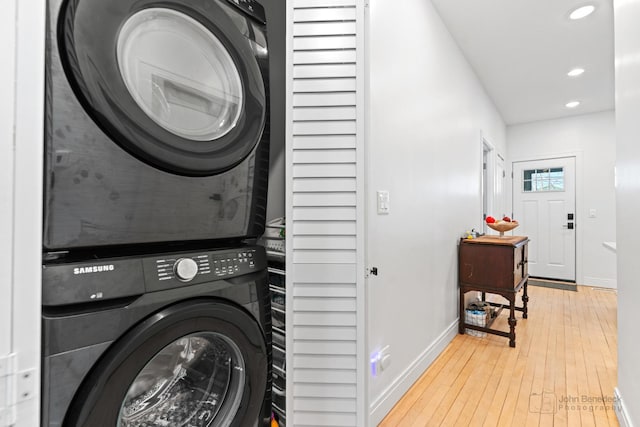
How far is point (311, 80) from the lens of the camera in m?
1.11

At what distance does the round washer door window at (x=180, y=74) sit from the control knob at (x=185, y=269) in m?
0.32

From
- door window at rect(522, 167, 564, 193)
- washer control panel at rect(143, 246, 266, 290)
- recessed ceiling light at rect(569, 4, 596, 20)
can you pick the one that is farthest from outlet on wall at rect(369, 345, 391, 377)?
door window at rect(522, 167, 564, 193)

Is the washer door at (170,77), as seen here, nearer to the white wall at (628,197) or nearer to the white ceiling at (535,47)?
the white wall at (628,197)

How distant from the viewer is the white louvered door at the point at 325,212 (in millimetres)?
1094

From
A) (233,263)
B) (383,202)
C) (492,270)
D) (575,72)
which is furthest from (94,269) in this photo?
(575,72)

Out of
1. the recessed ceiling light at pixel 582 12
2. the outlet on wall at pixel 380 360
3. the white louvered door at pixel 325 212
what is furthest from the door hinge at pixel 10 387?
the recessed ceiling light at pixel 582 12

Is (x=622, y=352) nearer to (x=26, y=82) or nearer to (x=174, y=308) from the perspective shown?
(x=174, y=308)

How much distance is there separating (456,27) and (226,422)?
3138 mm

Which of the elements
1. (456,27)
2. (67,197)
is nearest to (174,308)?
(67,197)

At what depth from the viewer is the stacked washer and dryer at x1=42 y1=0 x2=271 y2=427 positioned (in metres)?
0.58

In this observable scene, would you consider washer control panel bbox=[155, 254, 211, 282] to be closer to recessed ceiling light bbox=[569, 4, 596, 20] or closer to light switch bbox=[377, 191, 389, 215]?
light switch bbox=[377, 191, 389, 215]

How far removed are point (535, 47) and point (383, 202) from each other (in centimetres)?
261

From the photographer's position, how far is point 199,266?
2.53ft

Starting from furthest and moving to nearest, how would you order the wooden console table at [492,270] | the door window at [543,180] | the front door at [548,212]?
the door window at [543,180]
the front door at [548,212]
the wooden console table at [492,270]
